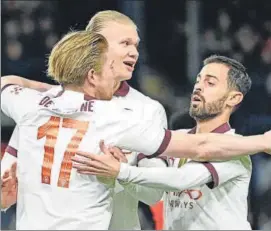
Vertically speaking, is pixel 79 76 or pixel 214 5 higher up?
pixel 214 5

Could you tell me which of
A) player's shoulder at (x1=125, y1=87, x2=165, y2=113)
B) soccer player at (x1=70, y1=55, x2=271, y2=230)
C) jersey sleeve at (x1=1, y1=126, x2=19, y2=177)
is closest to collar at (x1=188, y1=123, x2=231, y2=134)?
soccer player at (x1=70, y1=55, x2=271, y2=230)

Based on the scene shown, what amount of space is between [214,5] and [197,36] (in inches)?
3.9

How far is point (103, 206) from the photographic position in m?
1.56

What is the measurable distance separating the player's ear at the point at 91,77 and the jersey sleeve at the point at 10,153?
0.77ft

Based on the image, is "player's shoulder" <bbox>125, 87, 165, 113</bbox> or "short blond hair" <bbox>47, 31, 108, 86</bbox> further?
"player's shoulder" <bbox>125, 87, 165, 113</bbox>

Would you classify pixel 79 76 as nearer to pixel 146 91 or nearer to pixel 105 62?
pixel 105 62

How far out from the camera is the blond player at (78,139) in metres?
1.53

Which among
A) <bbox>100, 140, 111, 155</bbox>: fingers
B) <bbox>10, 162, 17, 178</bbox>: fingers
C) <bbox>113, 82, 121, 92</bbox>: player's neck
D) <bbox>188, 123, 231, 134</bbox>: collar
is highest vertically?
<bbox>113, 82, 121, 92</bbox>: player's neck

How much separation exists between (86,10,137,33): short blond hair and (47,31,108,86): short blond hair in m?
0.09

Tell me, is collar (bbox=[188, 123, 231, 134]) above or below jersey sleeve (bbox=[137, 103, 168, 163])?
above

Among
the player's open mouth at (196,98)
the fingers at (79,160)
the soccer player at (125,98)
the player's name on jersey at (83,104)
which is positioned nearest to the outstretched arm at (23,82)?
the soccer player at (125,98)

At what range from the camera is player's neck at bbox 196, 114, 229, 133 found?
1673 millimetres

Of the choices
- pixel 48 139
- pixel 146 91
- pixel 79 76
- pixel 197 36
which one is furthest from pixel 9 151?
pixel 197 36

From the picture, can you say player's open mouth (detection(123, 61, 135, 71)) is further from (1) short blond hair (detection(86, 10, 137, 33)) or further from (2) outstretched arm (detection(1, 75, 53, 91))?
(2) outstretched arm (detection(1, 75, 53, 91))
